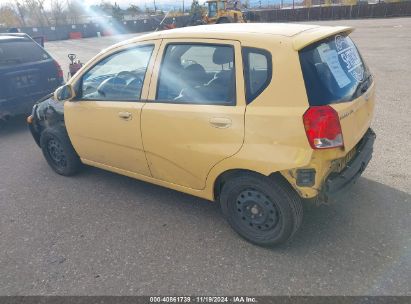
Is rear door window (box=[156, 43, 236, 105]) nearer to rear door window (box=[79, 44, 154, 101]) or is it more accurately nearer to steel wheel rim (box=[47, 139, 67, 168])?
rear door window (box=[79, 44, 154, 101])

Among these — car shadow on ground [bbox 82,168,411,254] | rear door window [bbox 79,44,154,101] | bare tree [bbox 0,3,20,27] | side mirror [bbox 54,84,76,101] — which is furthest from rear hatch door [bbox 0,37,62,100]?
bare tree [bbox 0,3,20,27]

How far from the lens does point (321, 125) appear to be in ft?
7.52

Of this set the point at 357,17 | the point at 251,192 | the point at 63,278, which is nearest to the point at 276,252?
the point at 251,192

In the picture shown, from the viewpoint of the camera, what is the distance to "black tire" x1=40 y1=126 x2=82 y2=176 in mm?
4031

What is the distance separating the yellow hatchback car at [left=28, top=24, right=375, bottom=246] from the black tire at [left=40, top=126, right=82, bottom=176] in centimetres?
75

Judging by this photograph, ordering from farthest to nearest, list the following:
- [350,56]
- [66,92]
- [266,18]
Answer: [266,18], [66,92], [350,56]

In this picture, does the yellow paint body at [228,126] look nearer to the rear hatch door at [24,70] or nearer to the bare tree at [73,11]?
the rear hatch door at [24,70]

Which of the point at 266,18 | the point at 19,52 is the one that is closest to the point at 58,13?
the point at 266,18

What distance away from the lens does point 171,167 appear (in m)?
3.10

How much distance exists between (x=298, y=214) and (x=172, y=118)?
4.22 feet

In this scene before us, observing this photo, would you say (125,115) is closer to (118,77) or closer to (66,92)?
(118,77)

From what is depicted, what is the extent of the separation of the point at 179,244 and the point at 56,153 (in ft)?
7.44

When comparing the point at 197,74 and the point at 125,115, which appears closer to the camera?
the point at 197,74

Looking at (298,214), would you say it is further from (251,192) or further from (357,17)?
(357,17)
